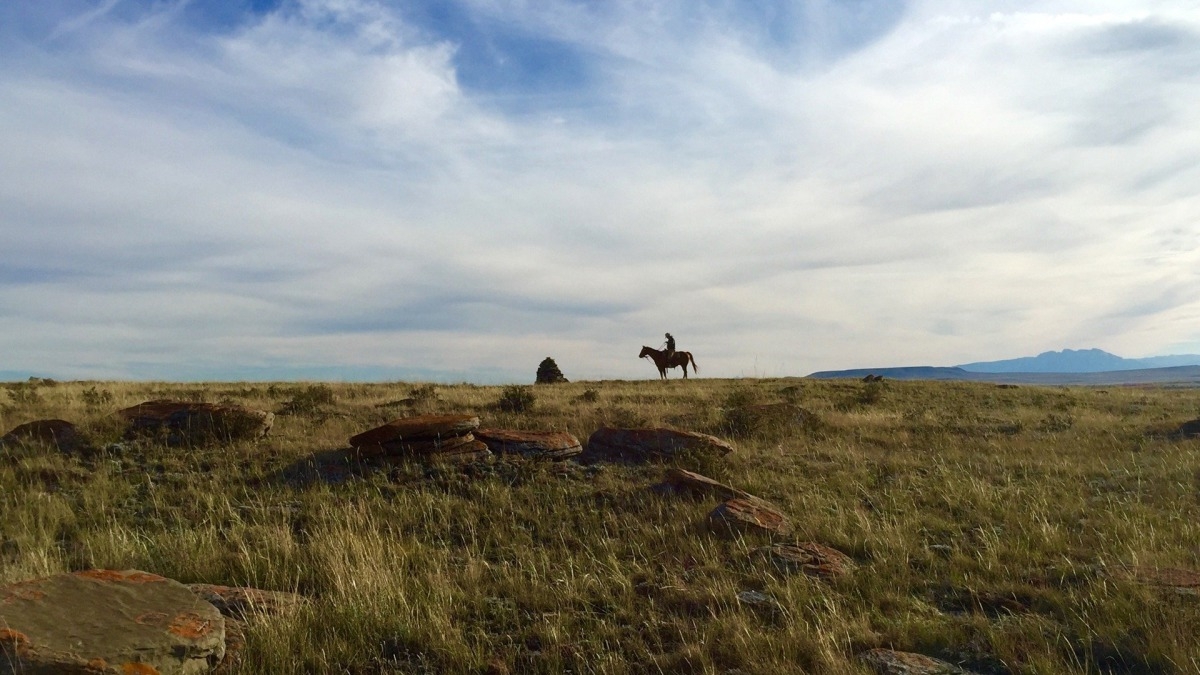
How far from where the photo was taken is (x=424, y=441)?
10.5m

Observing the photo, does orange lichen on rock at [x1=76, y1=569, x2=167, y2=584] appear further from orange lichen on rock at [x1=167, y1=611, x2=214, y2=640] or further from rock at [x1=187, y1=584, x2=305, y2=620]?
orange lichen on rock at [x1=167, y1=611, x2=214, y2=640]

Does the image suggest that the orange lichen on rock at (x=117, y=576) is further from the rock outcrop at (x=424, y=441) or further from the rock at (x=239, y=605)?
the rock outcrop at (x=424, y=441)

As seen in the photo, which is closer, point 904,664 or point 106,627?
point 106,627

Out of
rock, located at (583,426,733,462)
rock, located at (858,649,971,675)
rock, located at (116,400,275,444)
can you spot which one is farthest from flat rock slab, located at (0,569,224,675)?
rock, located at (583,426,733,462)

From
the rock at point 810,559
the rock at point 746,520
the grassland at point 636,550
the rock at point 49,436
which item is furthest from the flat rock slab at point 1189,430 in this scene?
Result: the rock at point 49,436

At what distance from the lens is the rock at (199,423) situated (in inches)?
450

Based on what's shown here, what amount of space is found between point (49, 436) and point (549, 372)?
75.0 feet

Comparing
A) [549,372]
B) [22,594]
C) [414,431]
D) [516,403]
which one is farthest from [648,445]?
[549,372]

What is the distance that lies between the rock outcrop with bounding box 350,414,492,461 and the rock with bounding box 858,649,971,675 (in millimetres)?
6825

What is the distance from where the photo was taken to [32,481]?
372 inches

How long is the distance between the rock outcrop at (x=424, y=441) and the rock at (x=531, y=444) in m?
0.26

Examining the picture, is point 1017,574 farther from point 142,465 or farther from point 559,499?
point 142,465

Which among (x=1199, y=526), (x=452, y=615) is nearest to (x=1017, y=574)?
(x=1199, y=526)

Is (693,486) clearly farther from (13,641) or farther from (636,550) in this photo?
(13,641)
